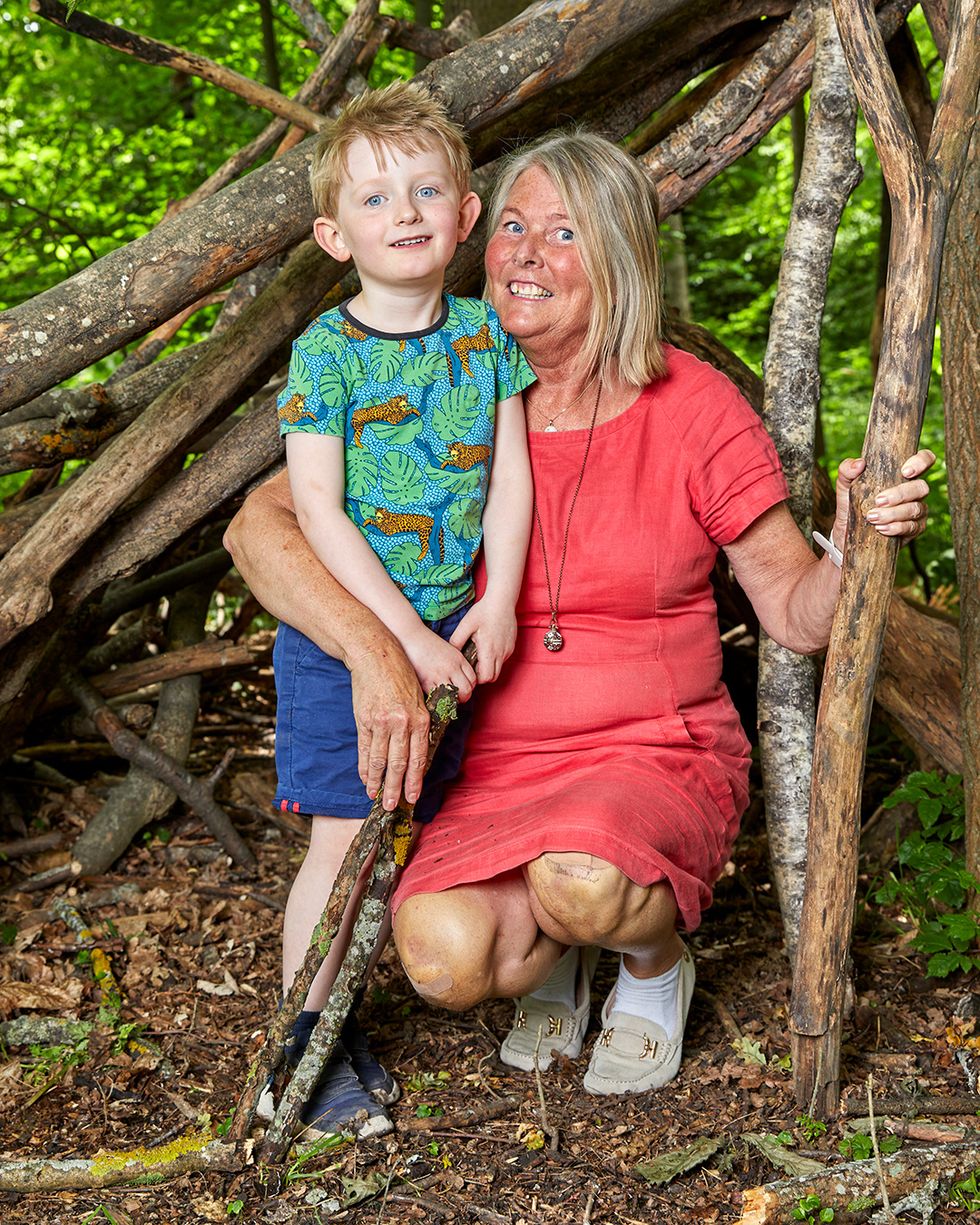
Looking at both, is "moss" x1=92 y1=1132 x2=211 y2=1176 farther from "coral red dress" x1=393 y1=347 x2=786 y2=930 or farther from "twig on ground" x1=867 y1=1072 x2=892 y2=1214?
"twig on ground" x1=867 y1=1072 x2=892 y2=1214


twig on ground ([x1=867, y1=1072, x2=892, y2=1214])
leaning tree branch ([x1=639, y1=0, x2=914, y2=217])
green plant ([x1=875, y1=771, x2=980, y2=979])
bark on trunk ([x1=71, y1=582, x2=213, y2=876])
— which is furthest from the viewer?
bark on trunk ([x1=71, y1=582, x2=213, y2=876])

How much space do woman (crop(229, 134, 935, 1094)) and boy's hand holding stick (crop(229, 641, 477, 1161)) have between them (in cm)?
8

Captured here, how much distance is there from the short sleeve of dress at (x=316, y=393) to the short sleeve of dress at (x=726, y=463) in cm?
77

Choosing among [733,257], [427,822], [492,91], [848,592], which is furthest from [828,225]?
[733,257]

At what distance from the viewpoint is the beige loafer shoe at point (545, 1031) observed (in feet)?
9.00

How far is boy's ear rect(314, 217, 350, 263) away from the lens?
246 cm

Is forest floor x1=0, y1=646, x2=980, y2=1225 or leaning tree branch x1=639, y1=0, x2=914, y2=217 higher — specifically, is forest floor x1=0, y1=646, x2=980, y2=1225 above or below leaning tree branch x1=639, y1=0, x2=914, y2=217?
below

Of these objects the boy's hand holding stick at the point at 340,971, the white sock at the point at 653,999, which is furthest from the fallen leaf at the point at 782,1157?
the boy's hand holding stick at the point at 340,971

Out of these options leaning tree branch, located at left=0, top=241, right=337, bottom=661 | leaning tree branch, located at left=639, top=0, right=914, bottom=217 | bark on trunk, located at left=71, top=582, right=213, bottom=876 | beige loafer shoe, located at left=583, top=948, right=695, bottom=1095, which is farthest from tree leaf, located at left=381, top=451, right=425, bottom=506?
bark on trunk, located at left=71, top=582, right=213, bottom=876

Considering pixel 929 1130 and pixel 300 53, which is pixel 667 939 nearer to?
pixel 929 1130

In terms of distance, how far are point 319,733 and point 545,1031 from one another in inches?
36.2

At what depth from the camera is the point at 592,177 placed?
8.29 feet

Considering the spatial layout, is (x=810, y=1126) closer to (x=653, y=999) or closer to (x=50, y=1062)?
(x=653, y=999)

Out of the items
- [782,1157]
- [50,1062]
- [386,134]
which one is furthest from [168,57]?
[782,1157]
